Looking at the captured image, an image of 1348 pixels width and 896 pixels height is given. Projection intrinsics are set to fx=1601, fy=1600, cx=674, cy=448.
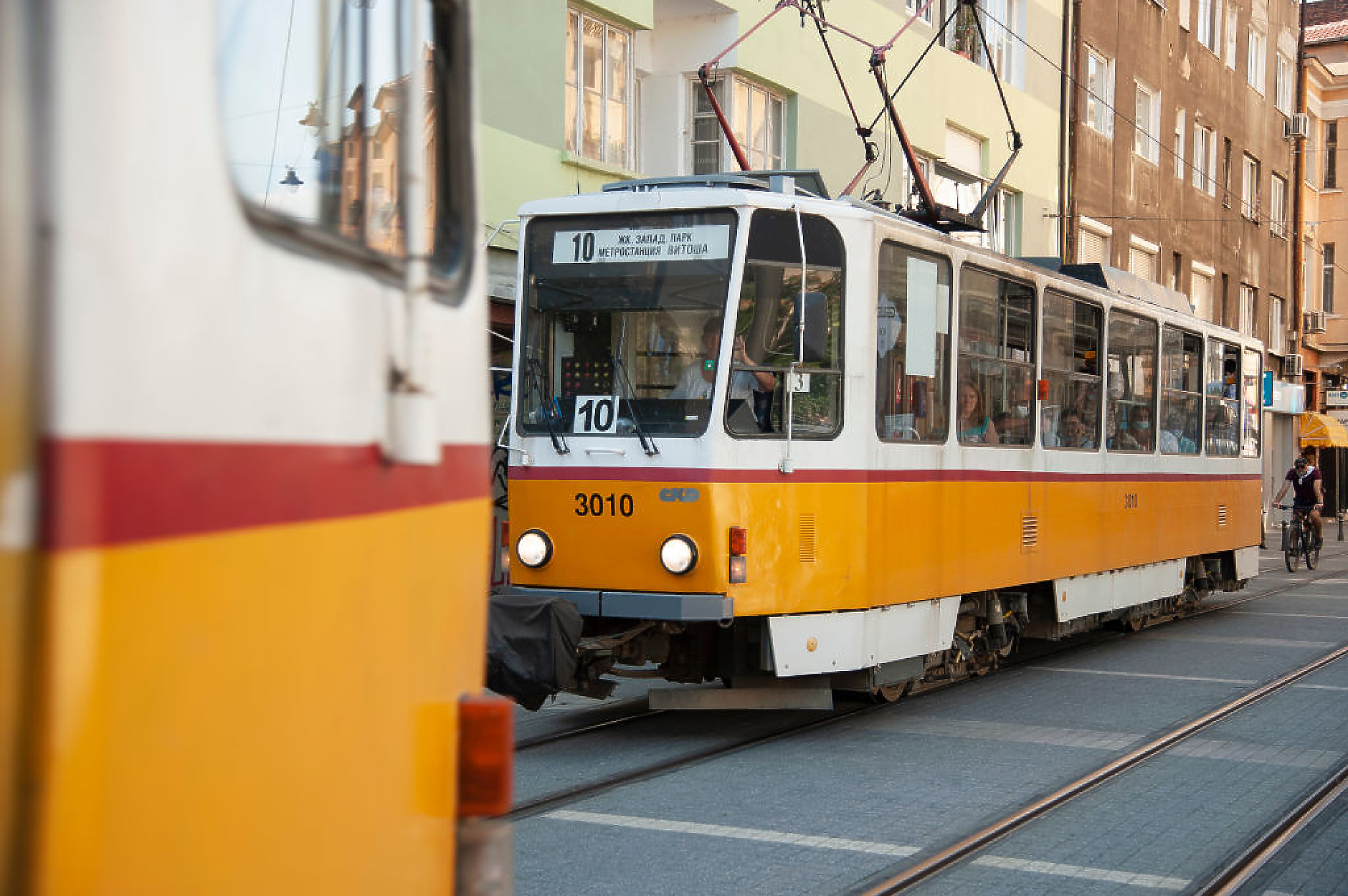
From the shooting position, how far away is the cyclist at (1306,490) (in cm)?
2358

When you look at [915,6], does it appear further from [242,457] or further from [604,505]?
[242,457]

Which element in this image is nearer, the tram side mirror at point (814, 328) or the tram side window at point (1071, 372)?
the tram side mirror at point (814, 328)

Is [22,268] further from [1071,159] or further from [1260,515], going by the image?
[1071,159]

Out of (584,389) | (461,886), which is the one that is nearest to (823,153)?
(584,389)

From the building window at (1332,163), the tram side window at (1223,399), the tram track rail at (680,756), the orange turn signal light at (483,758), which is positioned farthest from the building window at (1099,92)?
the orange turn signal light at (483,758)

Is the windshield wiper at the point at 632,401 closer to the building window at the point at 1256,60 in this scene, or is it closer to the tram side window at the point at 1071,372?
the tram side window at the point at 1071,372

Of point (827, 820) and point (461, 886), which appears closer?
point (461, 886)

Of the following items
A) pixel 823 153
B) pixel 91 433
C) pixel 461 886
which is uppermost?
pixel 823 153

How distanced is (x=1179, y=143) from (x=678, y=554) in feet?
92.1

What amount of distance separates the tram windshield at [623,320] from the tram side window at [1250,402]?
10.9m

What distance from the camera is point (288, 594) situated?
6.34 feet

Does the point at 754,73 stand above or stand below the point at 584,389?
above

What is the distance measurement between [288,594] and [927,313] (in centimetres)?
820

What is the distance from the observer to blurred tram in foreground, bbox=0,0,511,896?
147cm
